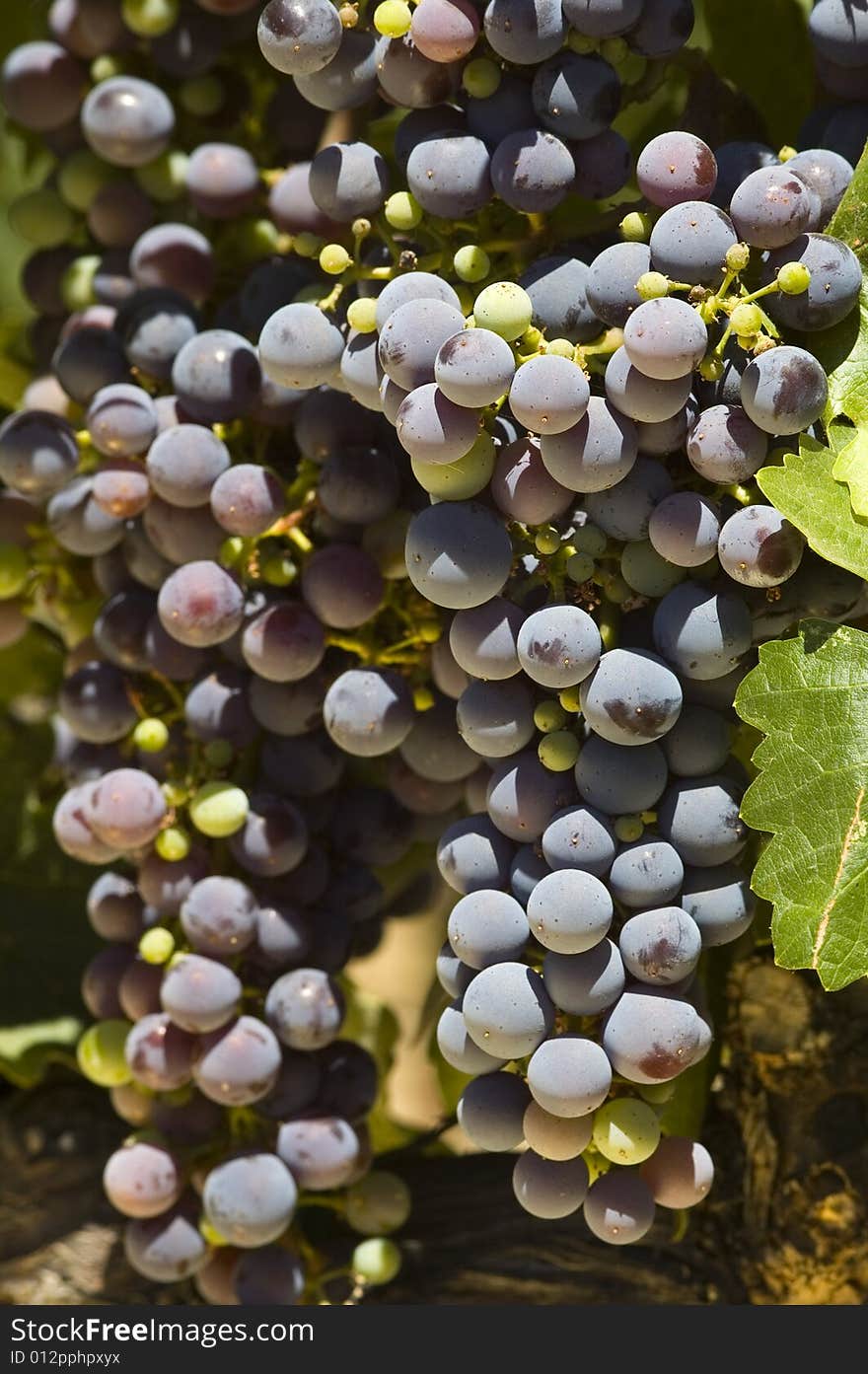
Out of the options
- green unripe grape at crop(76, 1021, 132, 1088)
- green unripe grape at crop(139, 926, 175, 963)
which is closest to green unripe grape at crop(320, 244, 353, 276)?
green unripe grape at crop(139, 926, 175, 963)

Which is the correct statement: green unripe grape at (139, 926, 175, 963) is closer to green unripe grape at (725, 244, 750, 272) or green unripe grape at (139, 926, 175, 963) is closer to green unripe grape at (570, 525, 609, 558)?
green unripe grape at (570, 525, 609, 558)

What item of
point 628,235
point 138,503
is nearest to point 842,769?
point 628,235

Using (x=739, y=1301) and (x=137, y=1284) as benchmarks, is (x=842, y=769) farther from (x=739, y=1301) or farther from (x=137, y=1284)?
(x=137, y=1284)

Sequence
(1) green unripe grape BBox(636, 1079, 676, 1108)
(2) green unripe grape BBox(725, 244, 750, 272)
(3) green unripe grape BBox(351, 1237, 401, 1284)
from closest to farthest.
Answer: (2) green unripe grape BBox(725, 244, 750, 272), (1) green unripe grape BBox(636, 1079, 676, 1108), (3) green unripe grape BBox(351, 1237, 401, 1284)

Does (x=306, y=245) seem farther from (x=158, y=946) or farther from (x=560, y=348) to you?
(x=158, y=946)

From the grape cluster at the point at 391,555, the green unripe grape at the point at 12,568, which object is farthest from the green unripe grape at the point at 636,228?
the green unripe grape at the point at 12,568

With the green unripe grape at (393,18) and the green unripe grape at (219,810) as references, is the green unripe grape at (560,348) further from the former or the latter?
the green unripe grape at (219,810)
